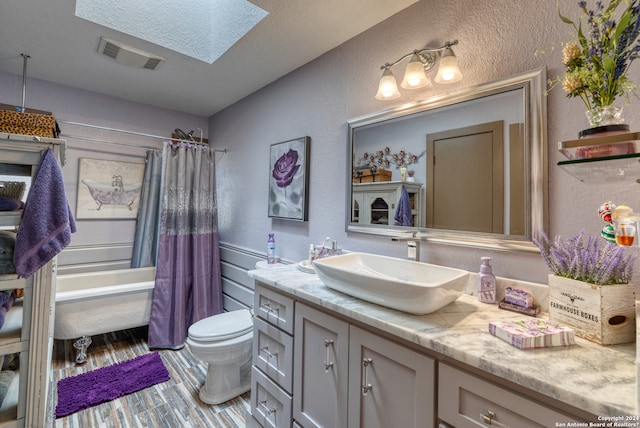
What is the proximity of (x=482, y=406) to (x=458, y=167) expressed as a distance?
38.1 inches

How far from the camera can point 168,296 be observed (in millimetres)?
2730

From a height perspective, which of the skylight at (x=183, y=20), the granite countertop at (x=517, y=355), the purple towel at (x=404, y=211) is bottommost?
the granite countertop at (x=517, y=355)

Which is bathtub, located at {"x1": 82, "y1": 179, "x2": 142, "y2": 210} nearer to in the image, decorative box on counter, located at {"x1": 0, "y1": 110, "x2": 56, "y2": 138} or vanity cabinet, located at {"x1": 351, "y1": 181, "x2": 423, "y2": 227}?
decorative box on counter, located at {"x1": 0, "y1": 110, "x2": 56, "y2": 138}

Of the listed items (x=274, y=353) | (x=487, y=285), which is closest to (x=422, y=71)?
(x=487, y=285)

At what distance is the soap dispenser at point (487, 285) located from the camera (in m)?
1.14

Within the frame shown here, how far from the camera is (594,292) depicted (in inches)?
32.1

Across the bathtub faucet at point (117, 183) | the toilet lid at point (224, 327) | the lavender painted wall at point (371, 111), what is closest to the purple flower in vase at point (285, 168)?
the lavender painted wall at point (371, 111)

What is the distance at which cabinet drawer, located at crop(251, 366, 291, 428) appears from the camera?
1347 mm

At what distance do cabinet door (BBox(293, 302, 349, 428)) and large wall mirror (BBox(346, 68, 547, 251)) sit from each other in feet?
2.14

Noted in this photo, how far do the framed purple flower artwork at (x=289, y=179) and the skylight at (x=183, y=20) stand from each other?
78 centimetres

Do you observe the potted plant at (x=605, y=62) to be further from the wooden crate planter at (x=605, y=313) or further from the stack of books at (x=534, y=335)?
the stack of books at (x=534, y=335)

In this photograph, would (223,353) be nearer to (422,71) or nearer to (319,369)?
(319,369)

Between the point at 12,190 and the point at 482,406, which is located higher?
the point at 12,190

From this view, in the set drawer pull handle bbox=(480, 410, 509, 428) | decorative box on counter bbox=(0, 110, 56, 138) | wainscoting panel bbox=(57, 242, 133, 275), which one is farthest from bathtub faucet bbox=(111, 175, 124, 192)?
Answer: drawer pull handle bbox=(480, 410, 509, 428)
